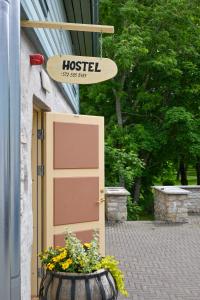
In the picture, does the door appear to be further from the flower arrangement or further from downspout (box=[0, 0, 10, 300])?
downspout (box=[0, 0, 10, 300])

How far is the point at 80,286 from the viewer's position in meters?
3.46

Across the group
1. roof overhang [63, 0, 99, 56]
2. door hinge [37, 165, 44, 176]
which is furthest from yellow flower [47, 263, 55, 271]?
roof overhang [63, 0, 99, 56]

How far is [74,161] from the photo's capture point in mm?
5699

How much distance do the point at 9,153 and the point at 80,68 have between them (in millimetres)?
1933

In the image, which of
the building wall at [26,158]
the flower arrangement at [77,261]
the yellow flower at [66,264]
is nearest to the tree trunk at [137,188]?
the building wall at [26,158]

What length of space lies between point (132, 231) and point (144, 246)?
171cm

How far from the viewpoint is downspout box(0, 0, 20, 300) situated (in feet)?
7.57

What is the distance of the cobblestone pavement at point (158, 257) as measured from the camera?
5679 mm

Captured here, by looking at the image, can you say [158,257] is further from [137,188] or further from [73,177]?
[137,188]

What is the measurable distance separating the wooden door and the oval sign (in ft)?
4.15

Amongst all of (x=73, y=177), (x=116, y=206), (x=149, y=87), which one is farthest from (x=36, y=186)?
(x=149, y=87)

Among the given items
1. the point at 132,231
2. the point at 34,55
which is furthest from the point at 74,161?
the point at 132,231

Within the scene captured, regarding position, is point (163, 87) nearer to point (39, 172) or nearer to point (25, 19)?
point (39, 172)

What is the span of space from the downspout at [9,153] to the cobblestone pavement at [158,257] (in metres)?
3.32
